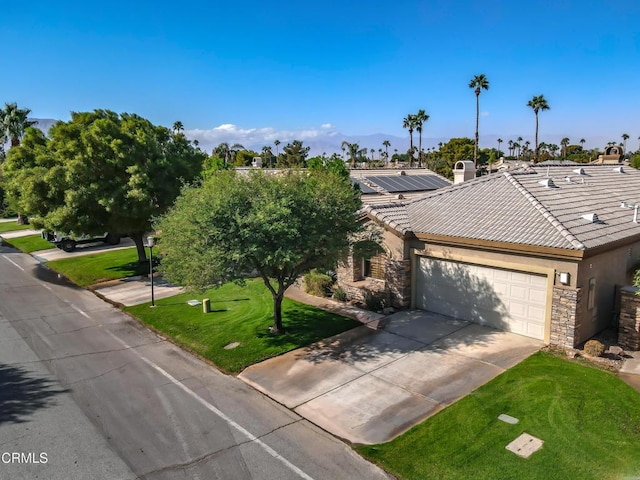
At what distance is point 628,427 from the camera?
9977 millimetres

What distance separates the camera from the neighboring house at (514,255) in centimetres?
1430

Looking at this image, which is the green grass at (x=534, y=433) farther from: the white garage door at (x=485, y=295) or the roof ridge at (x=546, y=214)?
the roof ridge at (x=546, y=214)

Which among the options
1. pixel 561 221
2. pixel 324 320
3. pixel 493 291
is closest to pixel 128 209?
pixel 324 320

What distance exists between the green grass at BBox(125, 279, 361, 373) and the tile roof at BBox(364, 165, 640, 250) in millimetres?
4812

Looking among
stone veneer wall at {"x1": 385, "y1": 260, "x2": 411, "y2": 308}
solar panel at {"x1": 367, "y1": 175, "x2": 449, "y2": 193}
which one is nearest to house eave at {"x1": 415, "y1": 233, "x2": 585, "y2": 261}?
stone veneer wall at {"x1": 385, "y1": 260, "x2": 411, "y2": 308}

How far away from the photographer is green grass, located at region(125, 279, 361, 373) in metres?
14.8

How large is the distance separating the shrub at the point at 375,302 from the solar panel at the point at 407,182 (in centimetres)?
1332

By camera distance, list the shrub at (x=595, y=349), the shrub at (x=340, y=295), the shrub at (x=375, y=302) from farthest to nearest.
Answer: the shrub at (x=340, y=295) < the shrub at (x=375, y=302) < the shrub at (x=595, y=349)

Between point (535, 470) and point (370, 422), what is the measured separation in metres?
3.46

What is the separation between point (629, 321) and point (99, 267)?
26739 mm

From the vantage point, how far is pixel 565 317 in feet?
46.1

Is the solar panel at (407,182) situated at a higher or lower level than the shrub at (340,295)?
higher

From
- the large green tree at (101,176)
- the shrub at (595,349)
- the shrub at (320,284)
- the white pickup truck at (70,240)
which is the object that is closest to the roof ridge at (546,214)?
the shrub at (595,349)

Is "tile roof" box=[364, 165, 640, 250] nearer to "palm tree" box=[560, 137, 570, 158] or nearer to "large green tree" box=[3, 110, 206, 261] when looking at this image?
"large green tree" box=[3, 110, 206, 261]
